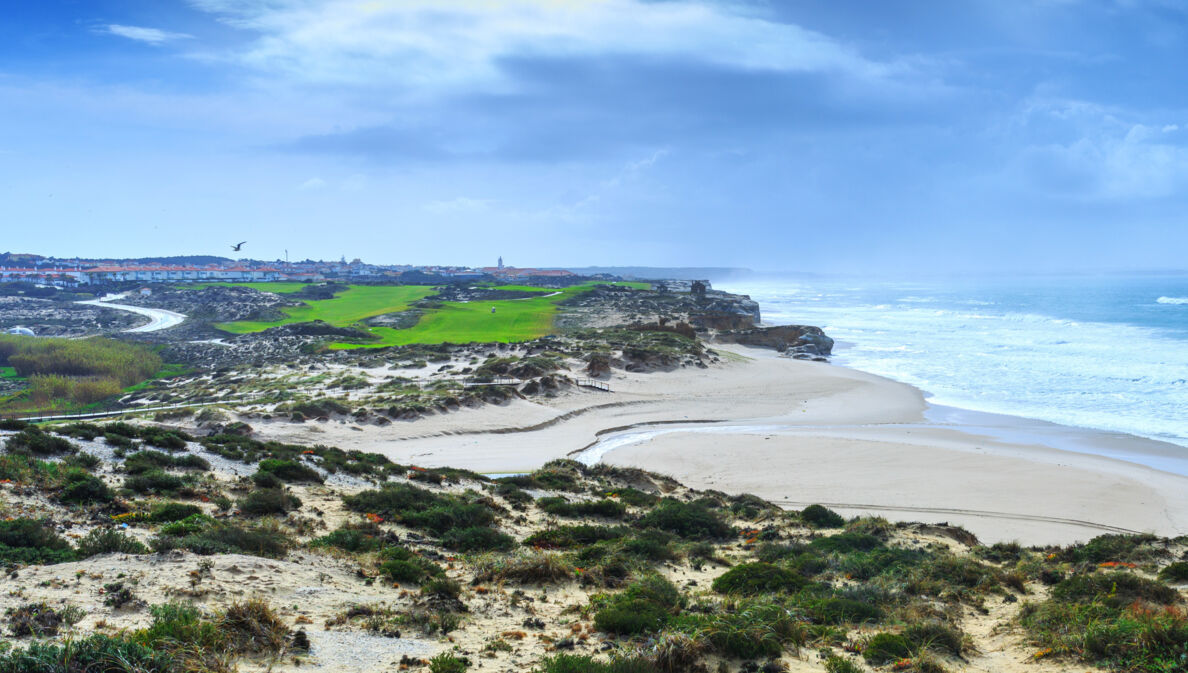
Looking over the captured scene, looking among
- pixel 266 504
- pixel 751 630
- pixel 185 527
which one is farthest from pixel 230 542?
pixel 751 630

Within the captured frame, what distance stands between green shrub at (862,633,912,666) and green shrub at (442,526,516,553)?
20.4 feet

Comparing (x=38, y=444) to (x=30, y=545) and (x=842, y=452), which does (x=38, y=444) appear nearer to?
(x=30, y=545)

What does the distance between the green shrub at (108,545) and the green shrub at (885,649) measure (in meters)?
8.95

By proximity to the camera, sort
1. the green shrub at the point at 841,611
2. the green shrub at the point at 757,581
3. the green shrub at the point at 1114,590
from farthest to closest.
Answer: the green shrub at the point at 757,581 < the green shrub at the point at 1114,590 < the green shrub at the point at 841,611

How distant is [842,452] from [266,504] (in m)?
20.2

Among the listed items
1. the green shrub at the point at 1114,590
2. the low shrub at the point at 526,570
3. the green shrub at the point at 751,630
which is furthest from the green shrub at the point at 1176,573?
the low shrub at the point at 526,570

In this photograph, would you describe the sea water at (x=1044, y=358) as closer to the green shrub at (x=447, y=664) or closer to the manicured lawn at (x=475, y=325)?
the manicured lawn at (x=475, y=325)

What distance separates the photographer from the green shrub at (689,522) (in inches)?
541

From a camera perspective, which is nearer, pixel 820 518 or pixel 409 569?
pixel 409 569

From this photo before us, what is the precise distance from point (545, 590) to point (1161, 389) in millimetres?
40596

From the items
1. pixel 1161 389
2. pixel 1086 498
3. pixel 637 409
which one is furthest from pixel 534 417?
pixel 1161 389

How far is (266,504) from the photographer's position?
478 inches

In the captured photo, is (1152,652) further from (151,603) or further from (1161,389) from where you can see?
(1161,389)

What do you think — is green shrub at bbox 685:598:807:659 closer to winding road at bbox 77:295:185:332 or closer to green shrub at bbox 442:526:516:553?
green shrub at bbox 442:526:516:553
